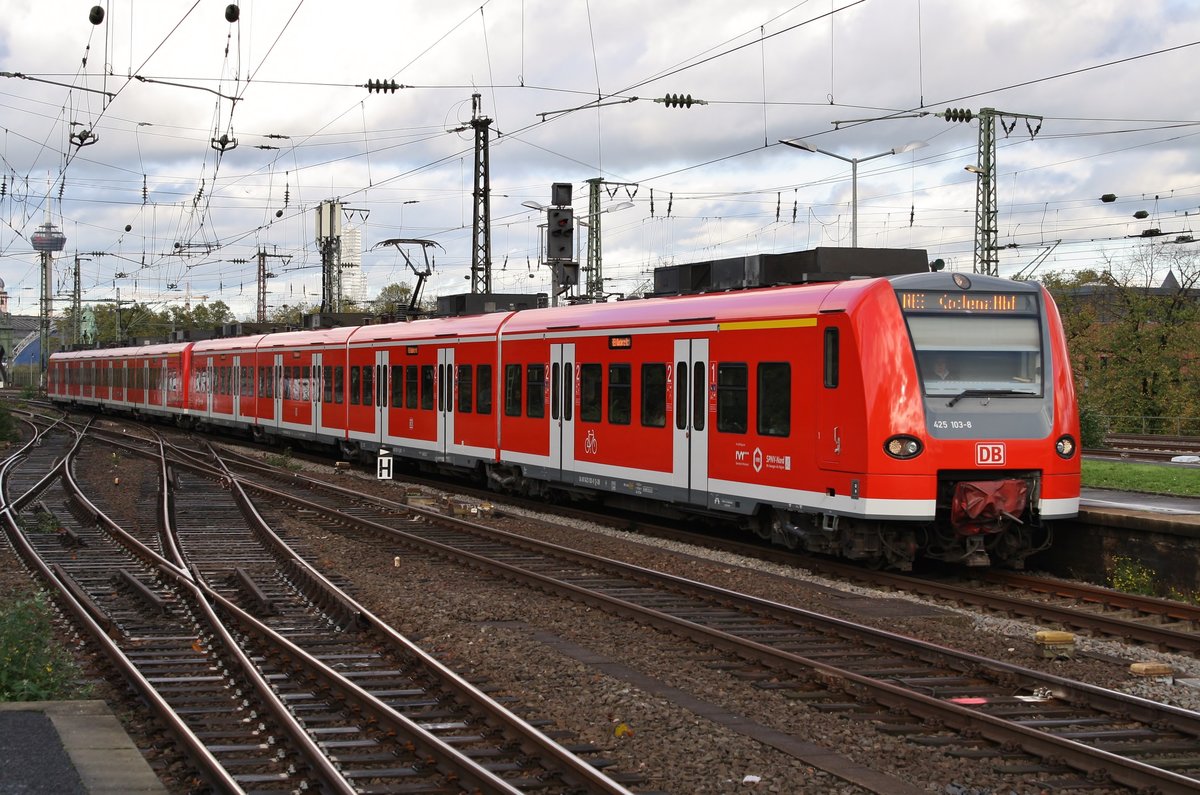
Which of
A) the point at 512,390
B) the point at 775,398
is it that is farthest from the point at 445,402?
the point at 775,398

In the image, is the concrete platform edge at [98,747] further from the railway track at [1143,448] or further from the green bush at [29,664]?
the railway track at [1143,448]

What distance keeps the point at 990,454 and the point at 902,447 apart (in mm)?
940

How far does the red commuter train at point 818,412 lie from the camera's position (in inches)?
497

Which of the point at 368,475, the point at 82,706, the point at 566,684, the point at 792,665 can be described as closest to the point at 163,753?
the point at 82,706

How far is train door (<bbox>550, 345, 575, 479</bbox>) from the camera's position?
1866 cm

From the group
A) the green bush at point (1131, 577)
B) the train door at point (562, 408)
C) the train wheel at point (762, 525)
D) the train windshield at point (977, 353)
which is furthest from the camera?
the train door at point (562, 408)

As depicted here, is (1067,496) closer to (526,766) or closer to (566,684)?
(566,684)

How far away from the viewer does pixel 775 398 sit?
1399 centimetres

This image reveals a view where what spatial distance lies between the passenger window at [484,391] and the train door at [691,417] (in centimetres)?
612

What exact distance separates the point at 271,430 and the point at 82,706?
90.2 ft

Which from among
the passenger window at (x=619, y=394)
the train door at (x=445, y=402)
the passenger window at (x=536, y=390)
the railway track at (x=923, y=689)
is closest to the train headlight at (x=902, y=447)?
the railway track at (x=923, y=689)

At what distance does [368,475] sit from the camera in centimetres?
2773

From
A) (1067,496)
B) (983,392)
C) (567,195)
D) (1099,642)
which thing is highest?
(567,195)

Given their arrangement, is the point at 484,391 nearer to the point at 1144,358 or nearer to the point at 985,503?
the point at 985,503
